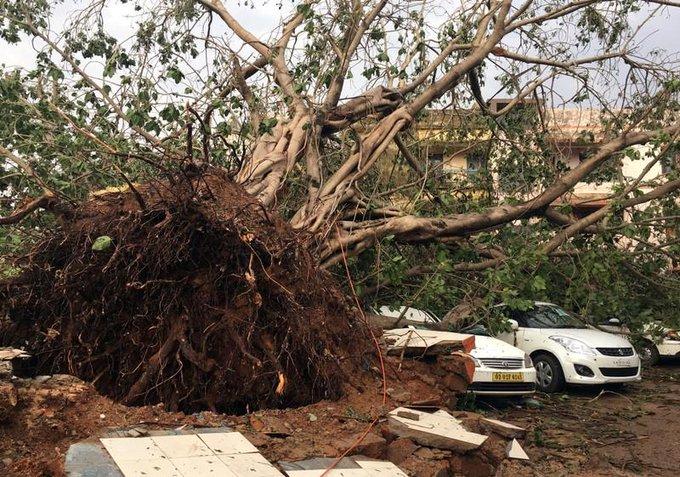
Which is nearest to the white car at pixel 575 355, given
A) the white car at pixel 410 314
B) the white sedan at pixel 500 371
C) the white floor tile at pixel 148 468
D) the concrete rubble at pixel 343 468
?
the white sedan at pixel 500 371

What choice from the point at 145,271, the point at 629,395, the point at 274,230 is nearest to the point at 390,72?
A: the point at 274,230

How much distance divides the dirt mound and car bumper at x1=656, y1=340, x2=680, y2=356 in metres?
10.1

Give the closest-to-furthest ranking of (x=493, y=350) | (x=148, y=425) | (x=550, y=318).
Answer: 1. (x=148, y=425)
2. (x=493, y=350)
3. (x=550, y=318)

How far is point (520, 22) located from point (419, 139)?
7.78ft

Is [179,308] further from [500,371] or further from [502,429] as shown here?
[500,371]

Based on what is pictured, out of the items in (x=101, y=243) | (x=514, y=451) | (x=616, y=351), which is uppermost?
(x=101, y=243)

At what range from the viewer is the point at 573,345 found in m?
11.0

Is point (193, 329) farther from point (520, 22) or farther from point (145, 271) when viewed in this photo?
point (520, 22)

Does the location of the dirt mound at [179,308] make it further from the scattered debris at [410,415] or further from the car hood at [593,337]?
the car hood at [593,337]

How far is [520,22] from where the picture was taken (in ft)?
34.5

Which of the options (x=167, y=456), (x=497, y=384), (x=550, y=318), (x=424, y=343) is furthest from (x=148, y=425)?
(x=550, y=318)

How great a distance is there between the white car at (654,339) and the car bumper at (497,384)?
2.52 meters

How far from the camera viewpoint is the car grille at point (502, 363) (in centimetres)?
936

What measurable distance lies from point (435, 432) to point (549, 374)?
238 inches
